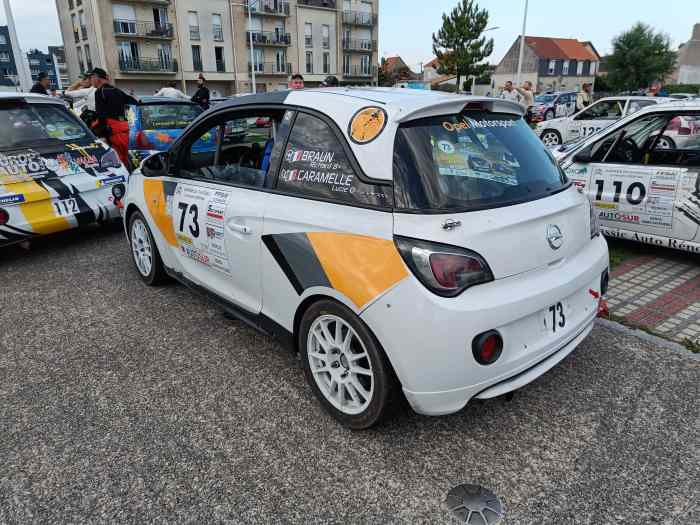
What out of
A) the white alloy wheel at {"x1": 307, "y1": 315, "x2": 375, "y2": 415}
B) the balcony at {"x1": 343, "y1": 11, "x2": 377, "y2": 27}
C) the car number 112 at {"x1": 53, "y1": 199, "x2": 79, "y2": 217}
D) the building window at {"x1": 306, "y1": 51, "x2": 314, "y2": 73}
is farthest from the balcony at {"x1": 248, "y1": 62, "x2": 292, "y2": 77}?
the white alloy wheel at {"x1": 307, "y1": 315, "x2": 375, "y2": 415}

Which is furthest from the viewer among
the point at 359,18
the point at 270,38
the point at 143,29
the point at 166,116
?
the point at 359,18

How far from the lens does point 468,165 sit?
8.10ft

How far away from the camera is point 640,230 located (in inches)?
192

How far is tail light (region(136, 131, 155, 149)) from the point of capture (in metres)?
8.05

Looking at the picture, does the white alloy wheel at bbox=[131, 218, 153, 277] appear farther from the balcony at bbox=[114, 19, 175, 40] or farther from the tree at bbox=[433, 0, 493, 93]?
the tree at bbox=[433, 0, 493, 93]

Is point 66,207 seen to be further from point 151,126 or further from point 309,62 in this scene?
point 309,62

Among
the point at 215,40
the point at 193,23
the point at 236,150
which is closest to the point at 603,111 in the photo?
the point at 236,150

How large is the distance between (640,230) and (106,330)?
482 cm

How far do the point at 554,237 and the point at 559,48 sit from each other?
8456cm

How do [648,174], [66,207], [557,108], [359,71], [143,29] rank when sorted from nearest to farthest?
[648,174] < [66,207] < [557,108] < [143,29] < [359,71]

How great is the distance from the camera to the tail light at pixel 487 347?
84.9 inches

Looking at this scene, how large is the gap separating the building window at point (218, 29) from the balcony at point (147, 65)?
14.1 ft

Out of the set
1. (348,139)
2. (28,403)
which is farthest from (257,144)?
(28,403)

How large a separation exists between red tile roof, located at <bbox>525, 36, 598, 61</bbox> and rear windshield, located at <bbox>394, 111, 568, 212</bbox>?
3091 inches
